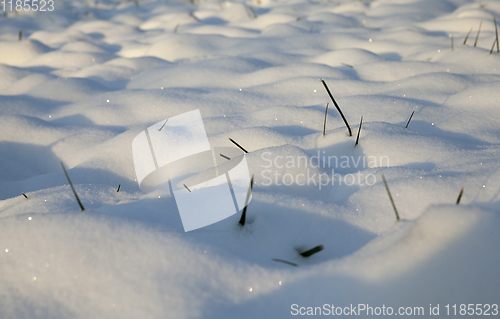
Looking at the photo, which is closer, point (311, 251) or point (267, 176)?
point (311, 251)

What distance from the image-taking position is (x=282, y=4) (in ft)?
11.7

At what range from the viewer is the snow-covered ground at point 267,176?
0.56 meters

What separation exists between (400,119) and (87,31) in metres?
2.95

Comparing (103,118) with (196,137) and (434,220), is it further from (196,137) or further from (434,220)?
(434,220)

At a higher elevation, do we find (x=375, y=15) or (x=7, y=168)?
(x=375, y=15)

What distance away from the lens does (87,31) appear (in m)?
3.04

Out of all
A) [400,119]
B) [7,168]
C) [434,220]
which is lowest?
[7,168]

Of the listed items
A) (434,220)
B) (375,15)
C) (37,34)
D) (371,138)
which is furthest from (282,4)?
(434,220)

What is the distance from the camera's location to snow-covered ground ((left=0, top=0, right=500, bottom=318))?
0.56m

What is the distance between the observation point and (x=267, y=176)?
3.05 feet

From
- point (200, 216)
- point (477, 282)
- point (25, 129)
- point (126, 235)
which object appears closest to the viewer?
point (477, 282)

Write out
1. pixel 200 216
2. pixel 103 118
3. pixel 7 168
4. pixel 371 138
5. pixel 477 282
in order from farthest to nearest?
pixel 103 118, pixel 7 168, pixel 371 138, pixel 200 216, pixel 477 282

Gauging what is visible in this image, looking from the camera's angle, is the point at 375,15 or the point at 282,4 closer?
the point at 375,15

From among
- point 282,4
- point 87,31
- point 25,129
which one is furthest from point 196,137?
point 282,4
